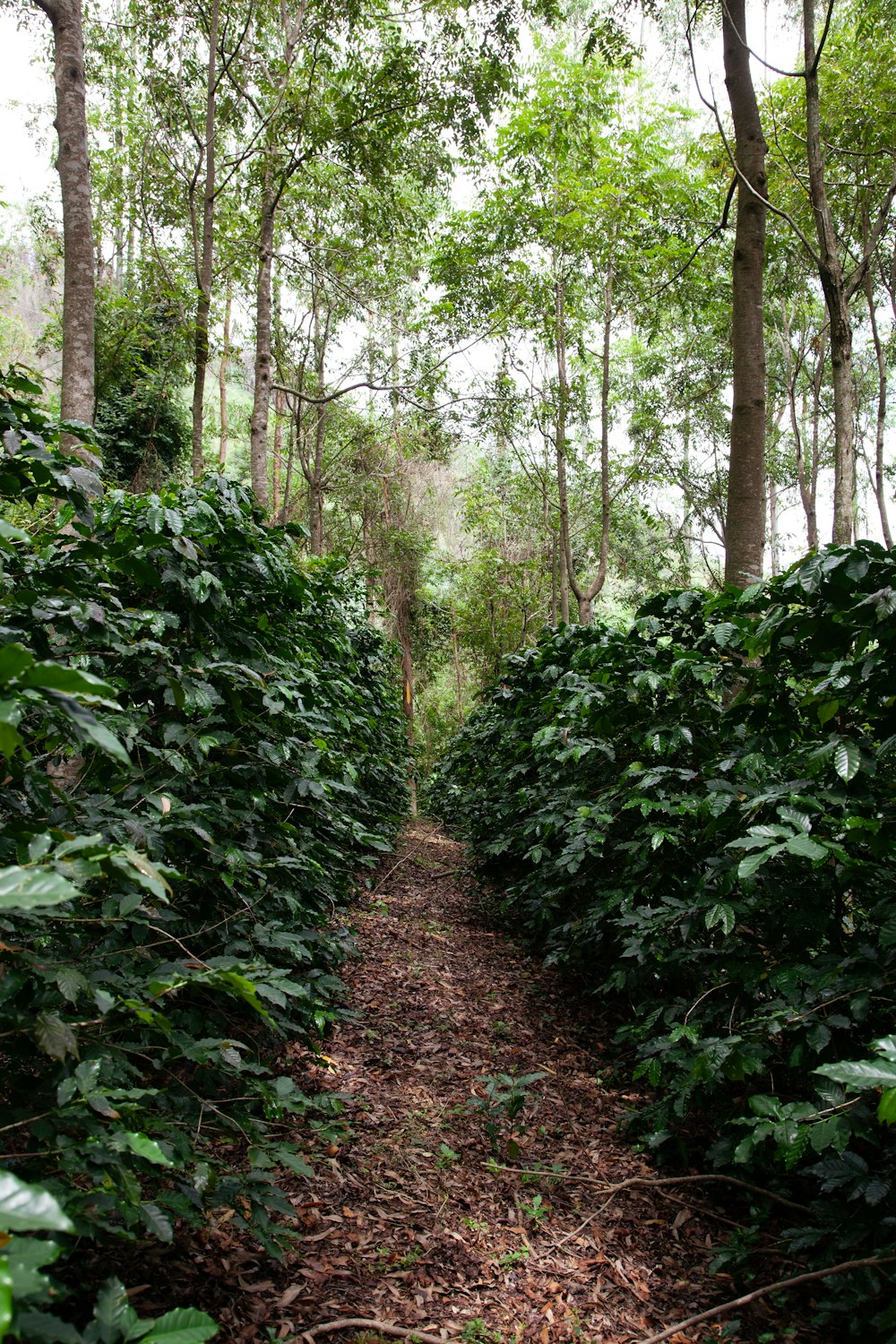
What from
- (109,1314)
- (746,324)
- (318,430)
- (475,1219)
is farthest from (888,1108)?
(318,430)

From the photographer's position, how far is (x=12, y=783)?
1.65 metres

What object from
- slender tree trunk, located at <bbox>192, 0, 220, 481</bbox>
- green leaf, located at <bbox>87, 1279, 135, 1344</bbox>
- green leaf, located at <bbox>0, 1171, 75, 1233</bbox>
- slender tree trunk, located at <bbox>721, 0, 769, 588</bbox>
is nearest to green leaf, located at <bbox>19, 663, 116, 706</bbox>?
green leaf, located at <bbox>0, 1171, 75, 1233</bbox>

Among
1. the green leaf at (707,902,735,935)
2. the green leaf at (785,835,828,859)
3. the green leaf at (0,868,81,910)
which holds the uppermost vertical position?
the green leaf at (0,868,81,910)

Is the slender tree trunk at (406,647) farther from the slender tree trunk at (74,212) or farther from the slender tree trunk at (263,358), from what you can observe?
the slender tree trunk at (74,212)

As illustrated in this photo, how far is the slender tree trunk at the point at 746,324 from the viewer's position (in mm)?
4340

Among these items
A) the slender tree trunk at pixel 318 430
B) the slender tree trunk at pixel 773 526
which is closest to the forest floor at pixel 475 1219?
the slender tree trunk at pixel 318 430

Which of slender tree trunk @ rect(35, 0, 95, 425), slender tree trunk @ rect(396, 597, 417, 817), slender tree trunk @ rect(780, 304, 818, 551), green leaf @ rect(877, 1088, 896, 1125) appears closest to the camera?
green leaf @ rect(877, 1088, 896, 1125)

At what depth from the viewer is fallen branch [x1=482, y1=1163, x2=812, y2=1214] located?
83.4 inches

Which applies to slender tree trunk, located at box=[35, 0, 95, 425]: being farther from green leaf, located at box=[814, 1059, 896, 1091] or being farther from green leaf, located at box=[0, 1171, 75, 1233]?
green leaf, located at box=[814, 1059, 896, 1091]

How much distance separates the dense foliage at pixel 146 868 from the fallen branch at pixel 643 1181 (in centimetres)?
67

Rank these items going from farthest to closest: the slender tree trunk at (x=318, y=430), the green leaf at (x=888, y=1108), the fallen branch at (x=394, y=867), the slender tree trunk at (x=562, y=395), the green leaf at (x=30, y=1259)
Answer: the slender tree trunk at (x=318, y=430), the slender tree trunk at (x=562, y=395), the fallen branch at (x=394, y=867), the green leaf at (x=888, y=1108), the green leaf at (x=30, y=1259)

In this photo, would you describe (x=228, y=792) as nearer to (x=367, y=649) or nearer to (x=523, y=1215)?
(x=523, y=1215)

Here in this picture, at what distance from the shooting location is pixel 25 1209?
0.61 meters

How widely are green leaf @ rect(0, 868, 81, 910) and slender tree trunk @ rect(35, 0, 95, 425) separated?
188 inches
